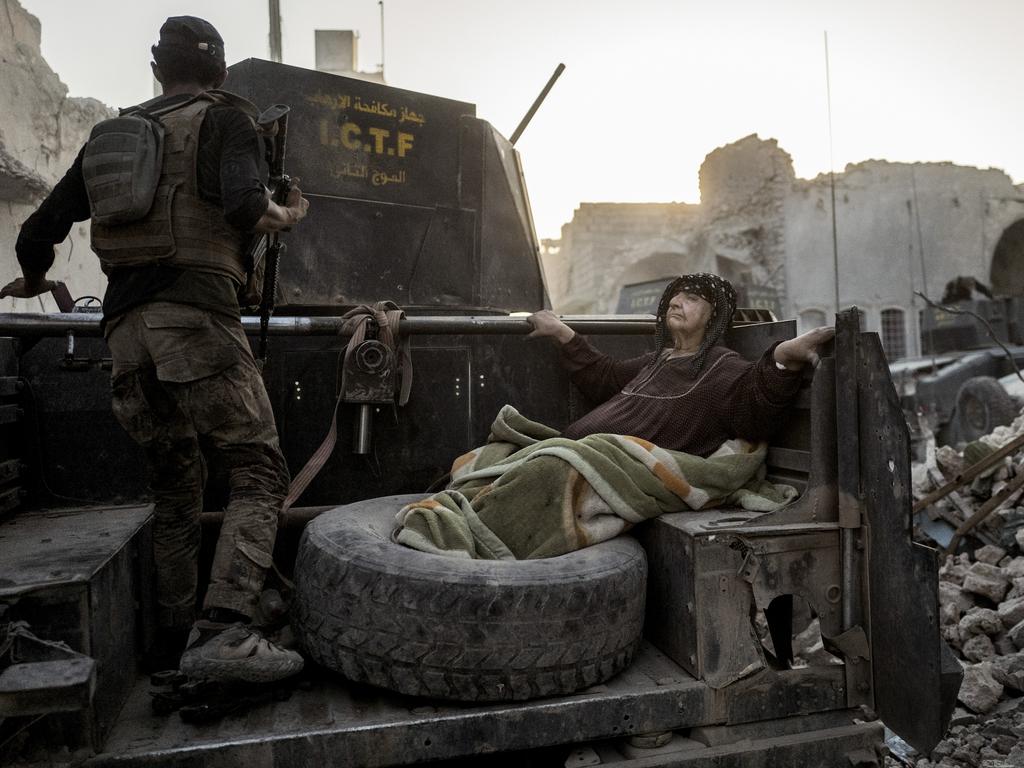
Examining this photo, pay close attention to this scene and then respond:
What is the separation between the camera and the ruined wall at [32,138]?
10.3 meters

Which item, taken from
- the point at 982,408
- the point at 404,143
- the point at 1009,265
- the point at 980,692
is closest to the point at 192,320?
the point at 404,143

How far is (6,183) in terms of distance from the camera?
991 centimetres

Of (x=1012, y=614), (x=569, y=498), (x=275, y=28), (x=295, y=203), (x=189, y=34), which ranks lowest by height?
(x=1012, y=614)

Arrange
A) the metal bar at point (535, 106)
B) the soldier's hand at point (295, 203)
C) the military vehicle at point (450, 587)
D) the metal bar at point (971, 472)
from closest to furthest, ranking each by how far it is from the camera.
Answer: the military vehicle at point (450, 587), the soldier's hand at point (295, 203), the metal bar at point (535, 106), the metal bar at point (971, 472)

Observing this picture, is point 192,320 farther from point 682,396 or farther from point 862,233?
point 862,233

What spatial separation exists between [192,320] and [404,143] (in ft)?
5.87

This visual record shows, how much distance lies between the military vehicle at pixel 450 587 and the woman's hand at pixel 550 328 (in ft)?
0.46

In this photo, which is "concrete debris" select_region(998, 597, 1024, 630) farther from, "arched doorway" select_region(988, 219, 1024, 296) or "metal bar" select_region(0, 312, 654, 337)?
"arched doorway" select_region(988, 219, 1024, 296)

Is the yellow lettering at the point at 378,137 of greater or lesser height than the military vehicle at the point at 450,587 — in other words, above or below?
above

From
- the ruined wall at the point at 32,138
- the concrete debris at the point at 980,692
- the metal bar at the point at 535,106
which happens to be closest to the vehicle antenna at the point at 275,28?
the ruined wall at the point at 32,138

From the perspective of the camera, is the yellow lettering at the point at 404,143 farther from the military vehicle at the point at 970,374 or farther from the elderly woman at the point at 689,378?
the military vehicle at the point at 970,374

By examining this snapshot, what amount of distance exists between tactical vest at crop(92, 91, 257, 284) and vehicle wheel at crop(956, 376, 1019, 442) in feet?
31.9

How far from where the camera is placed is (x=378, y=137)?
352cm

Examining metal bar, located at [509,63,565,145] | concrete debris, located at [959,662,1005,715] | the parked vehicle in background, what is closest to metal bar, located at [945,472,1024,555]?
concrete debris, located at [959,662,1005,715]
